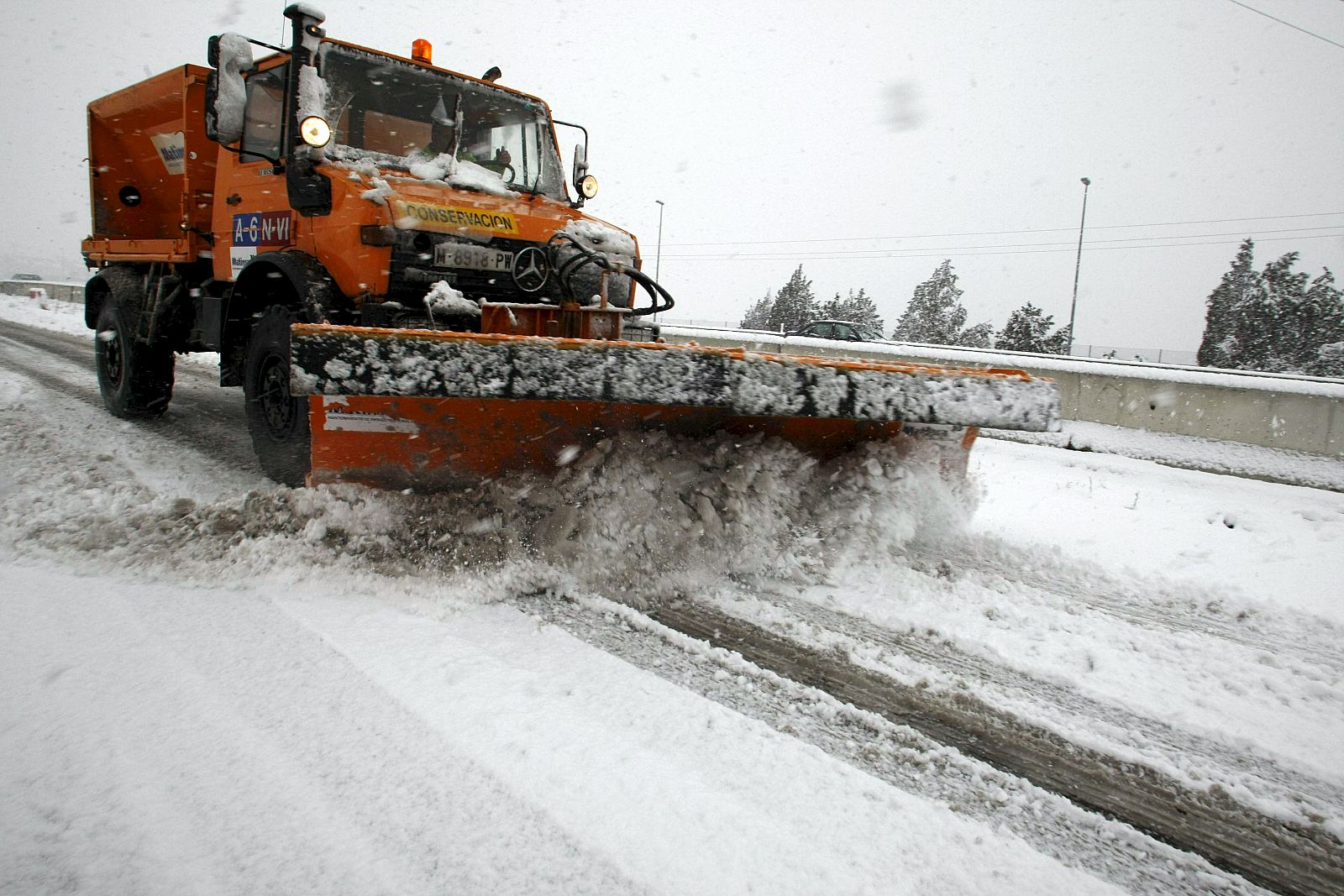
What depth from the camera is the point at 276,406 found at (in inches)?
151

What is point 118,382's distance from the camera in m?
6.05

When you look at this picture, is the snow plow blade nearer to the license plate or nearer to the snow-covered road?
the snow-covered road

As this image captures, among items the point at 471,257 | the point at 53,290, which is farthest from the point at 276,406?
the point at 53,290

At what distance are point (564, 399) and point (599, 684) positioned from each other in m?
0.95

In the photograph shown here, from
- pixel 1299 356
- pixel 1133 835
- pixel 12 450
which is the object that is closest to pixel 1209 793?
pixel 1133 835

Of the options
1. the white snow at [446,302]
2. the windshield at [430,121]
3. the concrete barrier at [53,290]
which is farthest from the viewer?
the concrete barrier at [53,290]

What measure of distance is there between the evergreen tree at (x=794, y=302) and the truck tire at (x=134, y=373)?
45.8 metres

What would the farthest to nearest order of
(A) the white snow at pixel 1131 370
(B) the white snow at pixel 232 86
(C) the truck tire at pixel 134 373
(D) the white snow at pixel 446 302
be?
(A) the white snow at pixel 1131 370 → (C) the truck tire at pixel 134 373 → (B) the white snow at pixel 232 86 → (D) the white snow at pixel 446 302

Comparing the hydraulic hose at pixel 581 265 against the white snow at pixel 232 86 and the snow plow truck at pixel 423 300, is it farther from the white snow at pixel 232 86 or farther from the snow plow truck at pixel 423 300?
the white snow at pixel 232 86

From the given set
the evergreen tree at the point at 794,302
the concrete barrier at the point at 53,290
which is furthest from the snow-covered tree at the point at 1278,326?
the concrete barrier at the point at 53,290

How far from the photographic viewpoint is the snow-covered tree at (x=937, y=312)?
46.8 m

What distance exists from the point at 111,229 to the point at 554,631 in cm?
645

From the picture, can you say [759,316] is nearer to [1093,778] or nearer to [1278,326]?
[1278,326]

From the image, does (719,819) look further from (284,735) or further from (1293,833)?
(1293,833)
